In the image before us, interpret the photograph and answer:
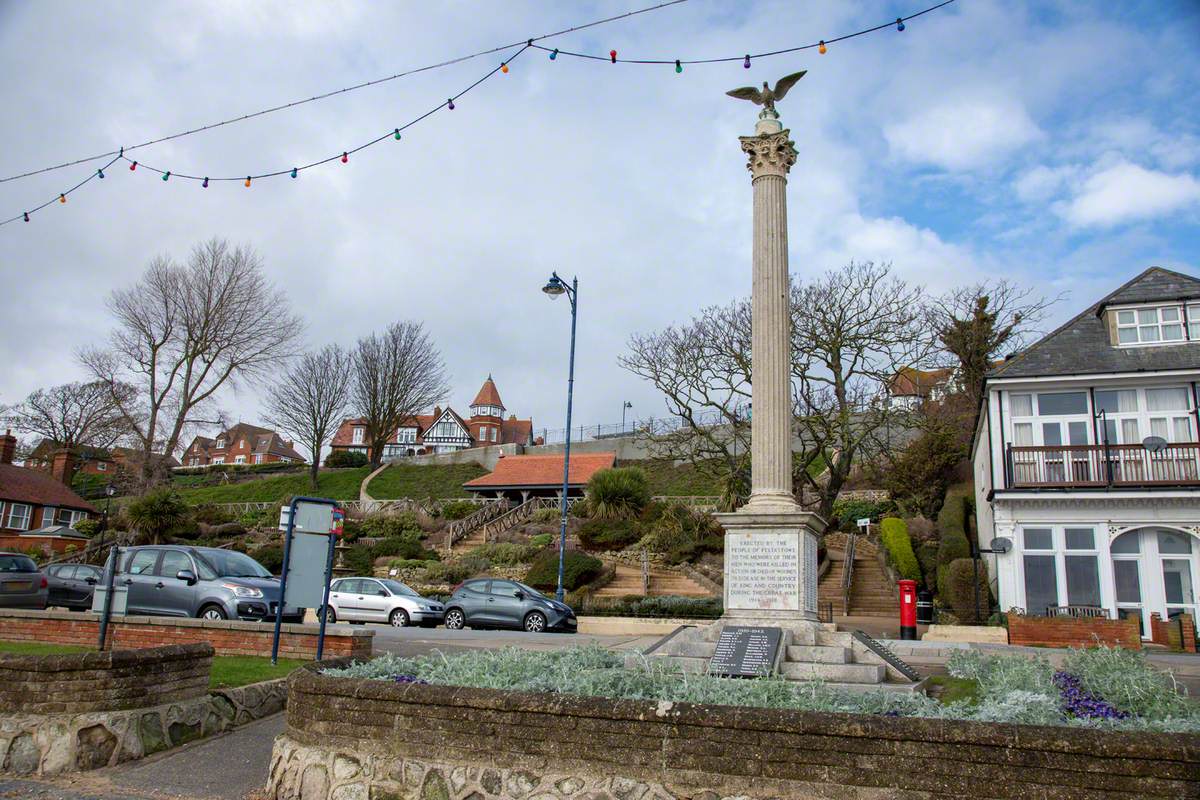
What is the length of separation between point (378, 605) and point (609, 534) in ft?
44.8

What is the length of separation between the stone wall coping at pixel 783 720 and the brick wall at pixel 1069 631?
13.6 m

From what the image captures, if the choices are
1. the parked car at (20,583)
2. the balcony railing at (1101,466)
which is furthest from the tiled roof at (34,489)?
the balcony railing at (1101,466)

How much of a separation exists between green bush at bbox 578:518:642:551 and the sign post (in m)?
24.2

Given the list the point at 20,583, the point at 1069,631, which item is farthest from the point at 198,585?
the point at 1069,631

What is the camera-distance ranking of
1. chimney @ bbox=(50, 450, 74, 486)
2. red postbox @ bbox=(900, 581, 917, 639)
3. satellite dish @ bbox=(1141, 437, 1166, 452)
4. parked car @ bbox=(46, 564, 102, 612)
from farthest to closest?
1. chimney @ bbox=(50, 450, 74, 486)
2. satellite dish @ bbox=(1141, 437, 1166, 452)
3. parked car @ bbox=(46, 564, 102, 612)
4. red postbox @ bbox=(900, 581, 917, 639)

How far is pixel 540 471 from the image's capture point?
4841cm

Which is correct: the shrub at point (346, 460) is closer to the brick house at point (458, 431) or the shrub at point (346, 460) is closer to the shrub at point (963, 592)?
the brick house at point (458, 431)

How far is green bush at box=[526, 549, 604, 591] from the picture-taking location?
1104 inches

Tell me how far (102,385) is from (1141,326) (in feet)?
184

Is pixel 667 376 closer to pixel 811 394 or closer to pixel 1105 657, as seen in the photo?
pixel 811 394

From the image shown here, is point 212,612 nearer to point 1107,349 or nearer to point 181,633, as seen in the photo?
point 181,633

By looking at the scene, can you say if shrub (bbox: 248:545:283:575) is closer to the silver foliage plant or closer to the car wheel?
the car wheel

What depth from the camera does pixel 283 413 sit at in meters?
59.0

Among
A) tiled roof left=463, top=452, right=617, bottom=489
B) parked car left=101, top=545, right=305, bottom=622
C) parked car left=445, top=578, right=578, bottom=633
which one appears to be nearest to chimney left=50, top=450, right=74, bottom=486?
tiled roof left=463, top=452, right=617, bottom=489
